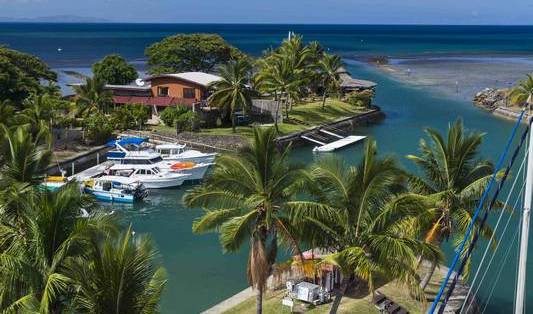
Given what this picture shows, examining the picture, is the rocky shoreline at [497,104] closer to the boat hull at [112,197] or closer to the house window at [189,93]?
the house window at [189,93]

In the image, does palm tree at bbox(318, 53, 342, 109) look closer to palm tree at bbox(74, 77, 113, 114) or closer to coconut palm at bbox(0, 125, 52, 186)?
palm tree at bbox(74, 77, 113, 114)

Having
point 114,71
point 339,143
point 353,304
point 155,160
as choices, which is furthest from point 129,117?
point 353,304

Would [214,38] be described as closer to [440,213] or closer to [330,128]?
[330,128]

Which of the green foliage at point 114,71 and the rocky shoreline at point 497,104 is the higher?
the green foliage at point 114,71

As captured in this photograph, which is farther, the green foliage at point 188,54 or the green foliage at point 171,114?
the green foliage at point 188,54

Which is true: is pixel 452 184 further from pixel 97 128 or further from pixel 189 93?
pixel 189 93

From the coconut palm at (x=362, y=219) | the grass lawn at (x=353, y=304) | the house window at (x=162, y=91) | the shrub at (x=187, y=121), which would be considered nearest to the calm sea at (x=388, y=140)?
the grass lawn at (x=353, y=304)

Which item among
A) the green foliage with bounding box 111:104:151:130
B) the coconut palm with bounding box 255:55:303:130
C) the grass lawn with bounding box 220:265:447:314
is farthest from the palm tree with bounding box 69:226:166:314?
the coconut palm with bounding box 255:55:303:130
